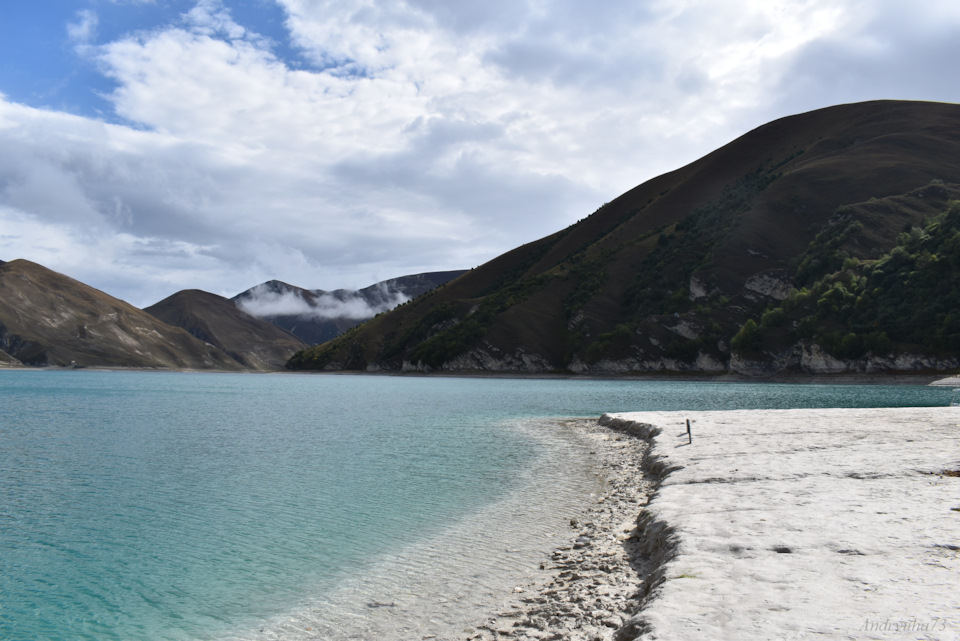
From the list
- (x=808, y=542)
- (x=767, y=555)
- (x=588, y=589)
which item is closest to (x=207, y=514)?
(x=588, y=589)

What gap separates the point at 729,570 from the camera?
10.1 meters

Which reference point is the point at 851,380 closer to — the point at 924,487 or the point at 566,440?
the point at 566,440

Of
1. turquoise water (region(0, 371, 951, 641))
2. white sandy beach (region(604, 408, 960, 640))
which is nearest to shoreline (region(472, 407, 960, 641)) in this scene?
white sandy beach (region(604, 408, 960, 640))

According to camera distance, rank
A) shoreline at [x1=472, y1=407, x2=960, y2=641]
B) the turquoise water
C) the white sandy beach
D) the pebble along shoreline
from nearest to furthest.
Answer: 1. the white sandy beach
2. shoreline at [x1=472, y1=407, x2=960, y2=641]
3. the pebble along shoreline
4. the turquoise water

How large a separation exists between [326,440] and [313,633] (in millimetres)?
28503

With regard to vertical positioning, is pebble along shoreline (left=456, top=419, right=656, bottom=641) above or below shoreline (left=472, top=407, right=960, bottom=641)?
below

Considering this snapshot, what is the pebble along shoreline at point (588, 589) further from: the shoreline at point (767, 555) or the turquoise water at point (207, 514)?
the turquoise water at point (207, 514)

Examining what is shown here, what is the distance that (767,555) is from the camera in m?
10.7

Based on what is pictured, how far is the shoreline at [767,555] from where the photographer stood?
7863 mm

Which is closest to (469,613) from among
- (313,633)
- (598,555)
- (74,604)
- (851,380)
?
(313,633)

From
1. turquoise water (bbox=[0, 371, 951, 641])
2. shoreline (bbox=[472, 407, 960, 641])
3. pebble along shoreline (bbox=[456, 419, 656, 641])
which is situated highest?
shoreline (bbox=[472, 407, 960, 641])

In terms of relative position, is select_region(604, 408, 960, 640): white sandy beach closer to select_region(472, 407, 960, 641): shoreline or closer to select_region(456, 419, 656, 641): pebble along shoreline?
select_region(472, 407, 960, 641): shoreline

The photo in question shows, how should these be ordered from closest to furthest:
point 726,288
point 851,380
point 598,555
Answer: point 598,555 < point 851,380 < point 726,288

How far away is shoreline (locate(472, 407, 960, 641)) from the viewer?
7863 mm
